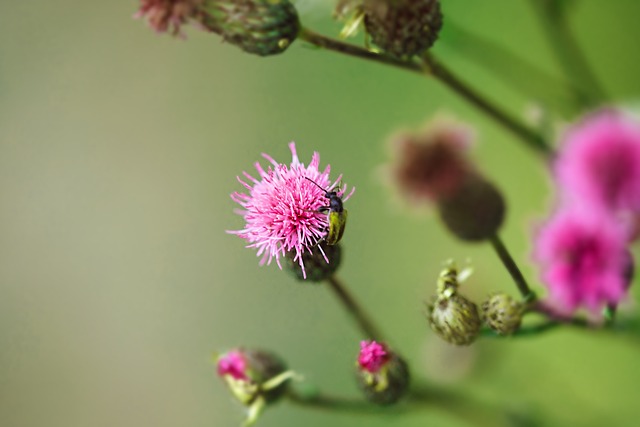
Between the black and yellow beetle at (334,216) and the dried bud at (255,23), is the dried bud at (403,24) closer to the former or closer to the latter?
the dried bud at (255,23)

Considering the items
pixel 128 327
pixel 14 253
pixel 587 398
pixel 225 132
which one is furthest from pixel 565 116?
pixel 14 253

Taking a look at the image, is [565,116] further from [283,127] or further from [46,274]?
[46,274]

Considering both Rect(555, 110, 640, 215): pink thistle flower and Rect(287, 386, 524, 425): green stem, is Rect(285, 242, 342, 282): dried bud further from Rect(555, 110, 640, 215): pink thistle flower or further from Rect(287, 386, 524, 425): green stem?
Rect(555, 110, 640, 215): pink thistle flower

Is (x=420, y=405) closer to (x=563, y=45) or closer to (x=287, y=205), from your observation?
(x=287, y=205)

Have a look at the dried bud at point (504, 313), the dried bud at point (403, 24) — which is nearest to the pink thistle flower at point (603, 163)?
the dried bud at point (504, 313)

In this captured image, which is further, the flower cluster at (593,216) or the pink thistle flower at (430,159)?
the pink thistle flower at (430,159)

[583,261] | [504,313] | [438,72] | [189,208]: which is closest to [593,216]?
[583,261]

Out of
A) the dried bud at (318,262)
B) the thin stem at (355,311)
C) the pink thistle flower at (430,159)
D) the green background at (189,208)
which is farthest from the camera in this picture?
the green background at (189,208)

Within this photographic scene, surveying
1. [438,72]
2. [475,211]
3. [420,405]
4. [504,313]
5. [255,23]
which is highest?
[255,23]
